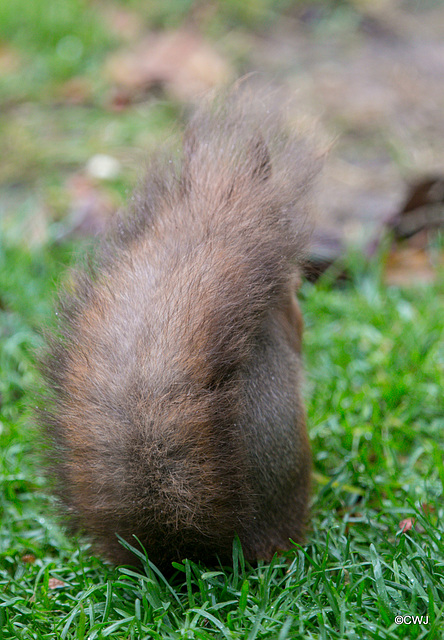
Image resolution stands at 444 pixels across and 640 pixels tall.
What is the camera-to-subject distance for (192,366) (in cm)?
210

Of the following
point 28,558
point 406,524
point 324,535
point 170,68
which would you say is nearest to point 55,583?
point 28,558

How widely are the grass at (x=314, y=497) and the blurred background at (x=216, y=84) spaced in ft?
0.43

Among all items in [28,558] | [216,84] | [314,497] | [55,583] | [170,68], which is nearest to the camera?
[55,583]

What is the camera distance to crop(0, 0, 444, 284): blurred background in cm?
520

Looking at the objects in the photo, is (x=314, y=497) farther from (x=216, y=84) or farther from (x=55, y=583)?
(x=216, y=84)

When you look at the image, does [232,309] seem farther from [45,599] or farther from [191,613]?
[45,599]

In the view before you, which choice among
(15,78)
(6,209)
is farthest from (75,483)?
(15,78)

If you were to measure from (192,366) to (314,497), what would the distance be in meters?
→ 1.13

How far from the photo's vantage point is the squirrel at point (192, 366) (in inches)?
82.2

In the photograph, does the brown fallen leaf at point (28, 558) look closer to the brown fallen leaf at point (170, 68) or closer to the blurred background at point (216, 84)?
the blurred background at point (216, 84)

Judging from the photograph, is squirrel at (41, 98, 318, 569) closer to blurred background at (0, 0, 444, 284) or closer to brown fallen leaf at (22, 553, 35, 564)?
brown fallen leaf at (22, 553, 35, 564)

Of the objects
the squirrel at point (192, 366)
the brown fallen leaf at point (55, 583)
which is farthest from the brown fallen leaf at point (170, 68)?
the brown fallen leaf at point (55, 583)

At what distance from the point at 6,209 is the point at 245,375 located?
3.75 m

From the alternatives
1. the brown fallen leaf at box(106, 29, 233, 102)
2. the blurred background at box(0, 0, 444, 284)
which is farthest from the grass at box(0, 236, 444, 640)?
the brown fallen leaf at box(106, 29, 233, 102)
